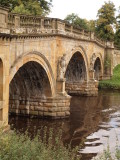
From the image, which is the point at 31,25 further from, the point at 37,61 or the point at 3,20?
the point at 3,20

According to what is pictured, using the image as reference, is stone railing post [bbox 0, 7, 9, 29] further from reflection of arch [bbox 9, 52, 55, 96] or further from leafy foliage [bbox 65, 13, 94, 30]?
leafy foliage [bbox 65, 13, 94, 30]

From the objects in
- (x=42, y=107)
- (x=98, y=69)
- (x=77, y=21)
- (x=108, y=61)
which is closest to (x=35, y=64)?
(x=42, y=107)

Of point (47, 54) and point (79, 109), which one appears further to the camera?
point (79, 109)

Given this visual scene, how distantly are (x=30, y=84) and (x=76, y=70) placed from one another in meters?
13.6

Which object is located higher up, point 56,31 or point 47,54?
point 56,31

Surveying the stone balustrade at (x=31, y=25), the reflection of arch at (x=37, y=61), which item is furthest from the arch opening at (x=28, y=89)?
the stone balustrade at (x=31, y=25)

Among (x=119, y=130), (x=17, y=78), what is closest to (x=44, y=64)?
(x=17, y=78)

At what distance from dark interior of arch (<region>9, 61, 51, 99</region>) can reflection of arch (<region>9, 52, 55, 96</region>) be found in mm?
291

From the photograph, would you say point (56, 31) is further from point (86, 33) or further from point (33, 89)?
point (86, 33)

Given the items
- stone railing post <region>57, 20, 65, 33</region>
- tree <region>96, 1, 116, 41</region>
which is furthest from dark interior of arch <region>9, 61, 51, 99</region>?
tree <region>96, 1, 116, 41</region>

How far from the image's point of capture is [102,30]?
56.1 m

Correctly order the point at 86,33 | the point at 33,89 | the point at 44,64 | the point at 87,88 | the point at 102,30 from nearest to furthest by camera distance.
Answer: the point at 44,64 → the point at 33,89 → the point at 86,33 → the point at 87,88 → the point at 102,30

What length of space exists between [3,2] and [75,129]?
21.3m

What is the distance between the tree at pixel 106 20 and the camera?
181ft
